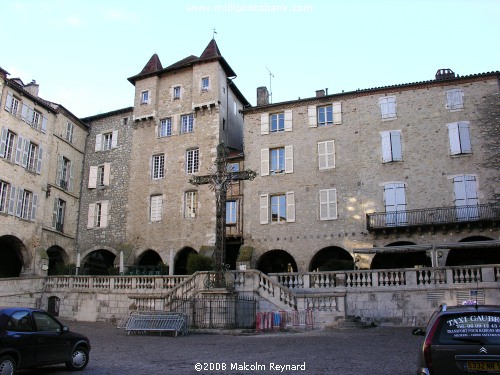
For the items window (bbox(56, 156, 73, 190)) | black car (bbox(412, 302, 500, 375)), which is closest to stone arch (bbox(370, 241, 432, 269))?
window (bbox(56, 156, 73, 190))

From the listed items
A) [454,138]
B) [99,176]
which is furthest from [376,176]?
[99,176]

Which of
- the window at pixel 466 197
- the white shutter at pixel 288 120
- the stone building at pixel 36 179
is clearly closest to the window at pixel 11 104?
the stone building at pixel 36 179

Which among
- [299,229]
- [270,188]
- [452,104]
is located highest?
[452,104]

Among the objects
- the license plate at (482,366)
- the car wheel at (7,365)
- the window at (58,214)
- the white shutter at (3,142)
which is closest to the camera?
the license plate at (482,366)

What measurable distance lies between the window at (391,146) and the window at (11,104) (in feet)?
70.2

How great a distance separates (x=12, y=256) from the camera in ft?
106

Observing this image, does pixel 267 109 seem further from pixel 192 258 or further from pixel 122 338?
pixel 122 338

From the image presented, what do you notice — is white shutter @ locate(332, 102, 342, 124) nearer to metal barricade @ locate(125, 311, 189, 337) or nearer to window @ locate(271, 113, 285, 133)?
window @ locate(271, 113, 285, 133)

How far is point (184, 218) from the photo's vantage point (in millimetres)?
31500

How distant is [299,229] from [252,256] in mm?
3107

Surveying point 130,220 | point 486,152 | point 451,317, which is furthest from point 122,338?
point 486,152

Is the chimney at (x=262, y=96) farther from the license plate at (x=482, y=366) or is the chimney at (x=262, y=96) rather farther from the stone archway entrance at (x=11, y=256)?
the license plate at (x=482, y=366)

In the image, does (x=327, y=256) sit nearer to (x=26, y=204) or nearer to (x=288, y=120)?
(x=288, y=120)

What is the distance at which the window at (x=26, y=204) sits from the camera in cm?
2964
